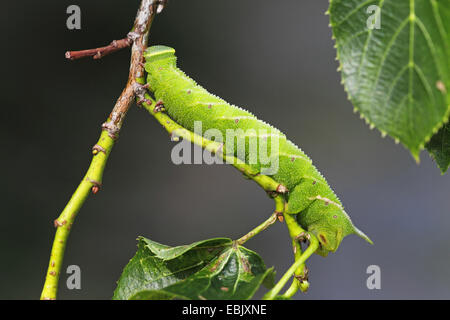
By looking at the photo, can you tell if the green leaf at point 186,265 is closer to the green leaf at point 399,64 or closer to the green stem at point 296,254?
the green stem at point 296,254

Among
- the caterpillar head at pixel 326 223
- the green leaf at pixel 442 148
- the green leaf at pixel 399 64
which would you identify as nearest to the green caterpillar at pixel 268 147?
the caterpillar head at pixel 326 223

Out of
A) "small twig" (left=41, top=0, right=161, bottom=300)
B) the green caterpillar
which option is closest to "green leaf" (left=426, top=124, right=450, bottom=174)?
the green caterpillar

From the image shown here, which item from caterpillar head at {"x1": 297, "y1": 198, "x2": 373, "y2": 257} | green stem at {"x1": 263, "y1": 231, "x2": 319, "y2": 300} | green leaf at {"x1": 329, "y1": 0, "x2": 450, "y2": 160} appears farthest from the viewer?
caterpillar head at {"x1": 297, "y1": 198, "x2": 373, "y2": 257}

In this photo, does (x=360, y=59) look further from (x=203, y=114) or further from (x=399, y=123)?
(x=203, y=114)

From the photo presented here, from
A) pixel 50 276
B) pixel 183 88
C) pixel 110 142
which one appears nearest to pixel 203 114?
pixel 183 88

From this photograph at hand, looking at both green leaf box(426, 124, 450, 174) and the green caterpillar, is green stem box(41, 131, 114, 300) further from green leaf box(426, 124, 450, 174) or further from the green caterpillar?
green leaf box(426, 124, 450, 174)
